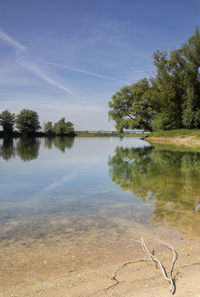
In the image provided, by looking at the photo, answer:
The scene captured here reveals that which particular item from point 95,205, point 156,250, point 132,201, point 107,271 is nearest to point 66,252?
point 107,271

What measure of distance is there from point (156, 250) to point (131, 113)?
60731mm

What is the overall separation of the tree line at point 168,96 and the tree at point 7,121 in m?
59.8

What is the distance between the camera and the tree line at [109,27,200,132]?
1972 inches

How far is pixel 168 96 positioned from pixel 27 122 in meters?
71.7

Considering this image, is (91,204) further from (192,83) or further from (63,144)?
(192,83)

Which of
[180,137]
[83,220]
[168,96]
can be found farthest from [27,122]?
[83,220]

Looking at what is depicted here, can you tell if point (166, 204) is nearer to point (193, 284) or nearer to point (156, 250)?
point (156, 250)

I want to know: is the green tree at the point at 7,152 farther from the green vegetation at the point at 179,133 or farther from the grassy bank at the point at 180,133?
the green vegetation at the point at 179,133

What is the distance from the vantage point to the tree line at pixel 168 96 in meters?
50.1

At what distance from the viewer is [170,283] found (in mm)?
3264

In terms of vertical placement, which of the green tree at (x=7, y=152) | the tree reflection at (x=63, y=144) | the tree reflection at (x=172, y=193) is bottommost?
the tree reflection at (x=172, y=193)

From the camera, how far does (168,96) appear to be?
5375 centimetres

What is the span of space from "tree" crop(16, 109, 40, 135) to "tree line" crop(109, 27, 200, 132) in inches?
2168

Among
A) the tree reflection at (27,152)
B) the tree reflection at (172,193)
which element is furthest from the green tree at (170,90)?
the tree reflection at (172,193)
